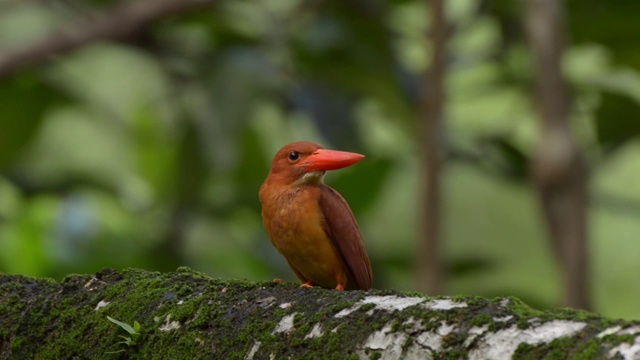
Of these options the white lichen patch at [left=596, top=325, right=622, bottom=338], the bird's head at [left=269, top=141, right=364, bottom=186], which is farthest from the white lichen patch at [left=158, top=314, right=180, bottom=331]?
the bird's head at [left=269, top=141, right=364, bottom=186]

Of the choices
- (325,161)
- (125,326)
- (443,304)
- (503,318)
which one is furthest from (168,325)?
(325,161)

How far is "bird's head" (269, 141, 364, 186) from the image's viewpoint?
3.13m

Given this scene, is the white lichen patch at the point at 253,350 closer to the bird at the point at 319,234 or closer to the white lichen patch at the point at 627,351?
the white lichen patch at the point at 627,351

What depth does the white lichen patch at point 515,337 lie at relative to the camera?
1.63 m

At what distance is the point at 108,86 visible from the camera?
294 inches

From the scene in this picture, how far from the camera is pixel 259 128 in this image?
22.2 ft

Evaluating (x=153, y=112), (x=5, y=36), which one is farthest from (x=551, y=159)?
(x=5, y=36)

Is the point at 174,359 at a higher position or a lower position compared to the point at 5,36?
lower

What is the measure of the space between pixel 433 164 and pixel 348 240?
6.19 feet

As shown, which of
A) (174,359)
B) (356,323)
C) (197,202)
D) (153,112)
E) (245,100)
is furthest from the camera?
(153,112)

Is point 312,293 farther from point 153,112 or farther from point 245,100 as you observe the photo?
point 153,112

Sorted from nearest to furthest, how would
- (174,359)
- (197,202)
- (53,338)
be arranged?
(174,359), (53,338), (197,202)

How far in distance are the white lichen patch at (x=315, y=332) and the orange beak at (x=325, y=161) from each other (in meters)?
1.22

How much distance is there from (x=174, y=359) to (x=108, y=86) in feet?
18.6
